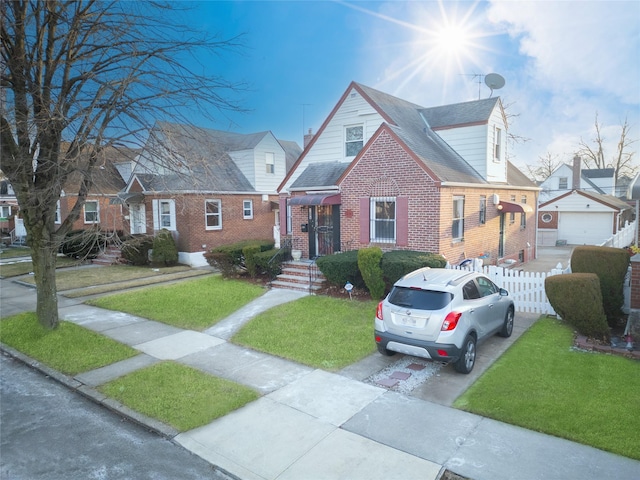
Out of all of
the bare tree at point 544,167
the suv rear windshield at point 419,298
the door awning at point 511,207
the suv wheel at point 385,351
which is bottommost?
the suv wheel at point 385,351

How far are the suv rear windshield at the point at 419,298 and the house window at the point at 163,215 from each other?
53.2ft

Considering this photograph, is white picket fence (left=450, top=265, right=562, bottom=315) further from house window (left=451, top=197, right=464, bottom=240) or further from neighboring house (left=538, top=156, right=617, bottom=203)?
neighboring house (left=538, top=156, right=617, bottom=203)

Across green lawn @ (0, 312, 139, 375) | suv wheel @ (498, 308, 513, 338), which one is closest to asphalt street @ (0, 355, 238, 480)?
green lawn @ (0, 312, 139, 375)

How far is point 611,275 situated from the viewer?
9.74 metres

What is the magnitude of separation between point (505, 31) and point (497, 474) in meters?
14.6

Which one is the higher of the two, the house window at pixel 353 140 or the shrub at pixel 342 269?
the house window at pixel 353 140

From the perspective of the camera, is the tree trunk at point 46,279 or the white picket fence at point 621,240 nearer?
the tree trunk at point 46,279

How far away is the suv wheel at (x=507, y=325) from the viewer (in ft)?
28.8

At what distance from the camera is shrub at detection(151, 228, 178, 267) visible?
64.4ft

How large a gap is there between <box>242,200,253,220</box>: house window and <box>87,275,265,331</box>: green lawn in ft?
24.6

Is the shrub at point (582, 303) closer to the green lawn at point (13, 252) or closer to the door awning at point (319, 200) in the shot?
the door awning at point (319, 200)

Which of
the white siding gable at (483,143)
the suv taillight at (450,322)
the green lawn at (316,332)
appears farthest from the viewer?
the white siding gable at (483,143)

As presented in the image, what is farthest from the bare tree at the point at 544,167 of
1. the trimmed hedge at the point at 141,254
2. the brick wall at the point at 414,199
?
the trimmed hedge at the point at 141,254

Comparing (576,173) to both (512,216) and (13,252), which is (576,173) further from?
(13,252)
